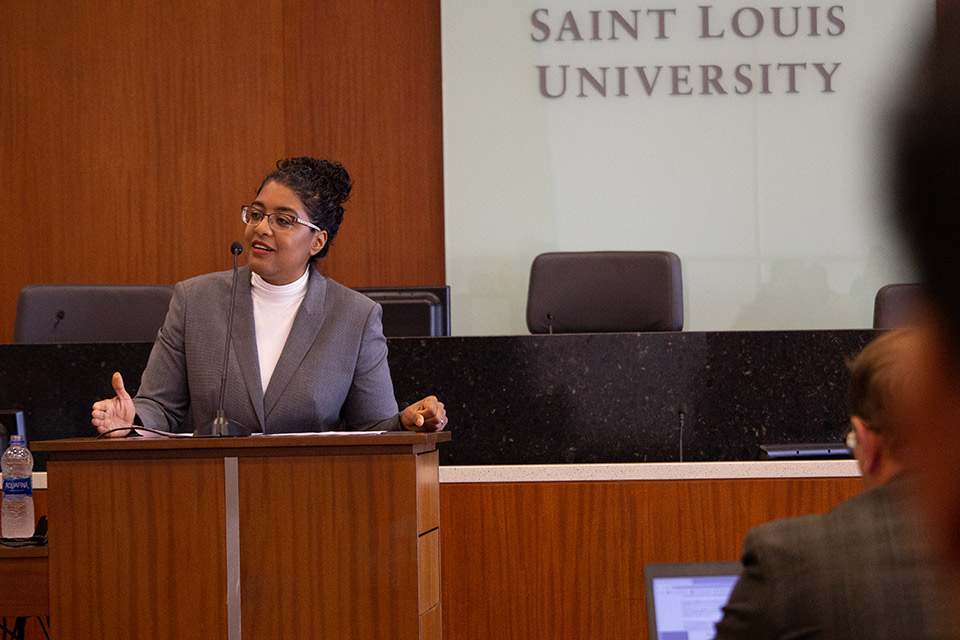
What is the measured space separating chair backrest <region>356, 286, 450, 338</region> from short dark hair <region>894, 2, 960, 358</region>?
11.1 feet

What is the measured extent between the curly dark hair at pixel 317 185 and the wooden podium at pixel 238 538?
991 mm

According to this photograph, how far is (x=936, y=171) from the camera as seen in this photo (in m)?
0.27

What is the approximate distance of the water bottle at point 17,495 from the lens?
7.75 feet

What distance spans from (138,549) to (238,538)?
0.60 feet

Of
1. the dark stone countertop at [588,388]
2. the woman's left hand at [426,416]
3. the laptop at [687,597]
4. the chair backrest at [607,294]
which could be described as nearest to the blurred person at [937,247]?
the laptop at [687,597]

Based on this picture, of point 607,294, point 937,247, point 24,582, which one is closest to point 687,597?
point 24,582

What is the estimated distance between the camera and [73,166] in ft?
19.4

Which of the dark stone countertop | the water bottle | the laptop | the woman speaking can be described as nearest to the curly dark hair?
the woman speaking

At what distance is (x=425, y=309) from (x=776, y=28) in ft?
9.49

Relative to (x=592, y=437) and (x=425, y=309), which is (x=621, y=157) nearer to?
(x=425, y=309)

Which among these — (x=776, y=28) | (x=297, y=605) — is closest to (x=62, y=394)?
(x=297, y=605)

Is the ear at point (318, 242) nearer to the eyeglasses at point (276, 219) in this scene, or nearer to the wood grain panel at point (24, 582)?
the eyeglasses at point (276, 219)

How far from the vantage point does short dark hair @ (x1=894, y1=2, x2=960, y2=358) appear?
10.5 inches

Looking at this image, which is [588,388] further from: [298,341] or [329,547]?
[329,547]
